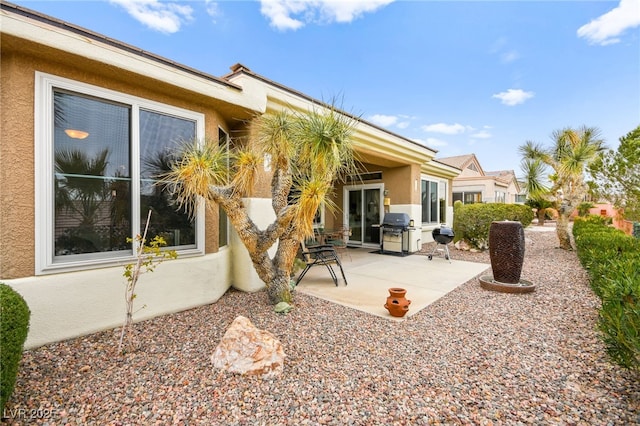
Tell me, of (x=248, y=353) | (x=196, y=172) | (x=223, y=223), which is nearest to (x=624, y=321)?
(x=248, y=353)

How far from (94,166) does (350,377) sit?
4351 mm

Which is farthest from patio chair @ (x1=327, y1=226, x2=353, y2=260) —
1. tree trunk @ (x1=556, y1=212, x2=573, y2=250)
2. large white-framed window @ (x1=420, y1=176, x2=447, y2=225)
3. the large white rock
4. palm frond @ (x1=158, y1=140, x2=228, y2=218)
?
tree trunk @ (x1=556, y1=212, x2=573, y2=250)

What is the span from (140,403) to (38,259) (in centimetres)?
241

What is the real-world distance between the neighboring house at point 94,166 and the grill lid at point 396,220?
5949mm

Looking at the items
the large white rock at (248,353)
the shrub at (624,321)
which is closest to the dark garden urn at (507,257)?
the shrub at (624,321)

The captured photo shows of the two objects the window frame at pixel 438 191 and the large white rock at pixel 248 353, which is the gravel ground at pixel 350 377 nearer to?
the large white rock at pixel 248 353

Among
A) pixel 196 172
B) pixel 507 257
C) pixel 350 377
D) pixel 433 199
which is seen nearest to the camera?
pixel 350 377

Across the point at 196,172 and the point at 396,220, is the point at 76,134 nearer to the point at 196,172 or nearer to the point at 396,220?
the point at 196,172

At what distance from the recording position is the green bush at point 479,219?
1092 cm

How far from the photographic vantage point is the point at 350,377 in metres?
2.88

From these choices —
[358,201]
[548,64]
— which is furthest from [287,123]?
[548,64]

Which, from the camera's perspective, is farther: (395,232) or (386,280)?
(395,232)

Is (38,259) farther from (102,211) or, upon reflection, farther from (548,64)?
(548,64)

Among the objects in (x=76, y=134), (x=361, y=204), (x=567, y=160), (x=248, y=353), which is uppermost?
(x=567, y=160)
